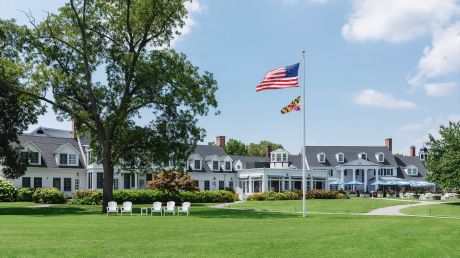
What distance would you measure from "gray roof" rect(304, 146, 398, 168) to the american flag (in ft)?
173

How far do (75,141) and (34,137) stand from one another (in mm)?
4684

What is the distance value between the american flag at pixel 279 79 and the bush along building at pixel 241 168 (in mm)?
12471

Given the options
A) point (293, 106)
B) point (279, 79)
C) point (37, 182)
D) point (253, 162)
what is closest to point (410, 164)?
point (253, 162)

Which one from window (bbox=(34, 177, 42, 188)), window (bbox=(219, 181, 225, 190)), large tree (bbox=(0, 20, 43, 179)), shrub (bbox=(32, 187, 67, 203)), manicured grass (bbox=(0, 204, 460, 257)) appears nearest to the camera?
manicured grass (bbox=(0, 204, 460, 257))

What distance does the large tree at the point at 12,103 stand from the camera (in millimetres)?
33844

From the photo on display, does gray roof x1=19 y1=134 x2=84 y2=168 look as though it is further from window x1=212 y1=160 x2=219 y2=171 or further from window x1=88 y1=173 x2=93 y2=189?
window x1=212 y1=160 x2=219 y2=171

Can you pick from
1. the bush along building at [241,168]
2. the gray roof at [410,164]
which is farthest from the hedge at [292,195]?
the gray roof at [410,164]

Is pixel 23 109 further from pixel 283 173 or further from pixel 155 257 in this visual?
pixel 283 173

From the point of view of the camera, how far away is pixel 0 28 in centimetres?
3344

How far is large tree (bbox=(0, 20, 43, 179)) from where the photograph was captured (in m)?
33.8

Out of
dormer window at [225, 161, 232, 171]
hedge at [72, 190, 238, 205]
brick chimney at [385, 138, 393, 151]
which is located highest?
brick chimney at [385, 138, 393, 151]

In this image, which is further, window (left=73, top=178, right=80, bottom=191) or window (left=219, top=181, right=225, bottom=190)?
window (left=219, top=181, right=225, bottom=190)

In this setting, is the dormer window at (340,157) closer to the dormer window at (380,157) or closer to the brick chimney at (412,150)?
the dormer window at (380,157)

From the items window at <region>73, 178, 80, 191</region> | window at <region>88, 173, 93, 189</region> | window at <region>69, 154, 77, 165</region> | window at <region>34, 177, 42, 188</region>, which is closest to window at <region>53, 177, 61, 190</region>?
window at <region>34, 177, 42, 188</region>
